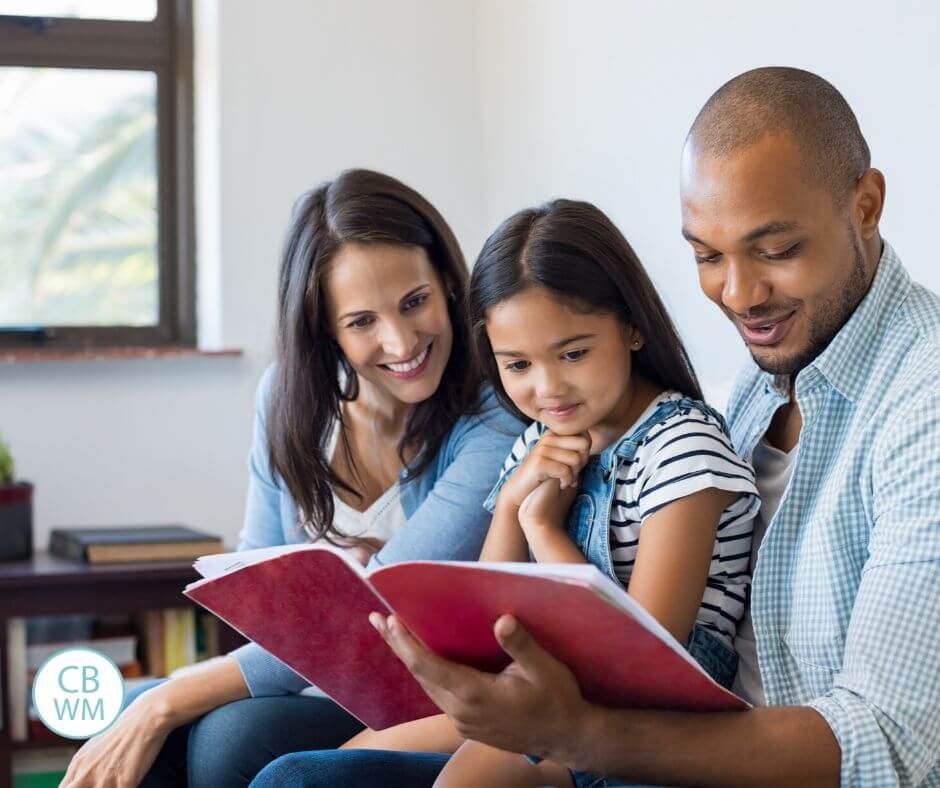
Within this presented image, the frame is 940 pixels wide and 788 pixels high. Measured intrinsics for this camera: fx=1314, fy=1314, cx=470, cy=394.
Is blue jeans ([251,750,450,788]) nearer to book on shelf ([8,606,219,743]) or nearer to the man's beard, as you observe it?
the man's beard

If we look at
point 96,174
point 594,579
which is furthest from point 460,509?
point 96,174

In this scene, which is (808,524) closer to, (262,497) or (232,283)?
(262,497)

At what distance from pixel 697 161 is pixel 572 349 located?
26 cm

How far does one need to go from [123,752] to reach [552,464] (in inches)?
24.7

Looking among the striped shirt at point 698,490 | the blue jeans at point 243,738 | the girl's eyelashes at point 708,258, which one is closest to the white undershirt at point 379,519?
the blue jeans at point 243,738

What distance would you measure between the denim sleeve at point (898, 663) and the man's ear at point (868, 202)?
25cm

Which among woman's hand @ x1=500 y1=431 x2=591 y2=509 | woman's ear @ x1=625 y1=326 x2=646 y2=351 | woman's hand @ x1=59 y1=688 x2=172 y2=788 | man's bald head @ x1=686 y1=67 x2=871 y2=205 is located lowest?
woman's hand @ x1=59 y1=688 x2=172 y2=788

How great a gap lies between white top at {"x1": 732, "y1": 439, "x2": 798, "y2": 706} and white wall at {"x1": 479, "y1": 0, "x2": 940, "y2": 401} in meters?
0.42

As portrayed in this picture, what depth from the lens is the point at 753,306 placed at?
1226 millimetres

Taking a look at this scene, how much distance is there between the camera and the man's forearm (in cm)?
100

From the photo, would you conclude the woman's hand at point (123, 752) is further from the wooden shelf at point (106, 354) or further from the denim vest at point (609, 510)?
the wooden shelf at point (106, 354)

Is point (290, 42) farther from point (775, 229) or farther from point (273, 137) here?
point (775, 229)

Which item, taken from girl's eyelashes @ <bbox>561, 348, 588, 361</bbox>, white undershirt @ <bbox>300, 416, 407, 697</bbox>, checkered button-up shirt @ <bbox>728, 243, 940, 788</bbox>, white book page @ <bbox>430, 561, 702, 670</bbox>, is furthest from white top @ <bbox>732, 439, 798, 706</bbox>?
white undershirt @ <bbox>300, 416, 407, 697</bbox>

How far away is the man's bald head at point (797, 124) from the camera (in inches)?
47.5
